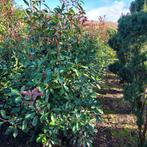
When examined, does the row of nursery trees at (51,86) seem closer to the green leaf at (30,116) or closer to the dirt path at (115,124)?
the green leaf at (30,116)

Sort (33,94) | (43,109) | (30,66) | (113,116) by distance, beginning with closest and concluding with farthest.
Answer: (33,94) < (43,109) < (30,66) < (113,116)

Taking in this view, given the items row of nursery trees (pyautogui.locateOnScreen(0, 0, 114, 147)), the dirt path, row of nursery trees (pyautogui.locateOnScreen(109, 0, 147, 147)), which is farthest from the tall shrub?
the dirt path

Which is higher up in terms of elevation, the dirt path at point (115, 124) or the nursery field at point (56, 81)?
the nursery field at point (56, 81)

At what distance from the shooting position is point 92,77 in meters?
5.51

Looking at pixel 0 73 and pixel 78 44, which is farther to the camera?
pixel 78 44

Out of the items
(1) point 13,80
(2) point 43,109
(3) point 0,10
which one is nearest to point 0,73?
(1) point 13,80

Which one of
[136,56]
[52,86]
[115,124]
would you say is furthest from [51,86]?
[115,124]

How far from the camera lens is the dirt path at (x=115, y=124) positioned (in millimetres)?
6980

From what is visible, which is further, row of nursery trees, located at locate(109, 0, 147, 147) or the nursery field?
row of nursery trees, located at locate(109, 0, 147, 147)

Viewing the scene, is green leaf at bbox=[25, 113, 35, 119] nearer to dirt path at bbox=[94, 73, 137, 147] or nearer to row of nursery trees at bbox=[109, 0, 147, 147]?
row of nursery trees at bbox=[109, 0, 147, 147]

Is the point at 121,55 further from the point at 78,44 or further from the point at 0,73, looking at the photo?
the point at 0,73

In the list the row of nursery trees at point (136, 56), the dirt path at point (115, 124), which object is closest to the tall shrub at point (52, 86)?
the row of nursery trees at point (136, 56)

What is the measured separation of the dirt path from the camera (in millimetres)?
6980

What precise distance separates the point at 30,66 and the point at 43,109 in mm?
697
